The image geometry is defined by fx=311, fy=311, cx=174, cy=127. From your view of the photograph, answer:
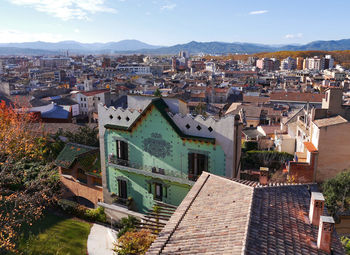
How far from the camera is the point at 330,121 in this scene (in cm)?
2622

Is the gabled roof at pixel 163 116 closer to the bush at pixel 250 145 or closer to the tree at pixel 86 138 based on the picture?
the tree at pixel 86 138

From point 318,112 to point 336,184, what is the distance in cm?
894

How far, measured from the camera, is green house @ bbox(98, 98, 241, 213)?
1739cm

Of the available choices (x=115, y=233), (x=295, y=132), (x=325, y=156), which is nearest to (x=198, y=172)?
(x=115, y=233)

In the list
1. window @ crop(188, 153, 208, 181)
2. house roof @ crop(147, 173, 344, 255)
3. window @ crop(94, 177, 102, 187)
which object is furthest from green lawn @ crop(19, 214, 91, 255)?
house roof @ crop(147, 173, 344, 255)

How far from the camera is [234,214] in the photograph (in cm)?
1082

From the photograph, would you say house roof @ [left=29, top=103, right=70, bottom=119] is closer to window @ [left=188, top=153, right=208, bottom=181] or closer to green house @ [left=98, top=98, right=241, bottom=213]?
green house @ [left=98, top=98, right=241, bottom=213]

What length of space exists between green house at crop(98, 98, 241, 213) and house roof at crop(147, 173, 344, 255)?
4.26m

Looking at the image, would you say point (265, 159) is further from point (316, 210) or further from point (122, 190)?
point (316, 210)

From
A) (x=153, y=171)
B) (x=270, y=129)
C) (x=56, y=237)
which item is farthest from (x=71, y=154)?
(x=270, y=129)

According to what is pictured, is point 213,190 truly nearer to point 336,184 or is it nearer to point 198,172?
point 198,172

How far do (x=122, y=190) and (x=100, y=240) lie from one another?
355 centimetres

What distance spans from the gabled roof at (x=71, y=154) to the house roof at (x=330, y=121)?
1874 cm

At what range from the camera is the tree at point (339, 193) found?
20312 mm
